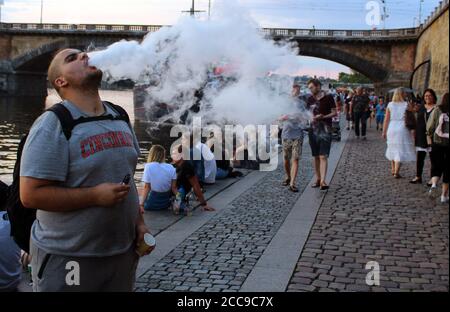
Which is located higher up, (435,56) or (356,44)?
(356,44)

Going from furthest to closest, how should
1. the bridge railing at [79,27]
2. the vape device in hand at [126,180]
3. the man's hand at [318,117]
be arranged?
the bridge railing at [79,27] → the man's hand at [318,117] → the vape device in hand at [126,180]

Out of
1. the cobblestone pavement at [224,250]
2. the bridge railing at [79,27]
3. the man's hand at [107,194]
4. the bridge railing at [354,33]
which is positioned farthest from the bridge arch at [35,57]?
the man's hand at [107,194]

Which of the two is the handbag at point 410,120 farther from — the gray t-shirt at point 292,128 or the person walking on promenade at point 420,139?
the gray t-shirt at point 292,128

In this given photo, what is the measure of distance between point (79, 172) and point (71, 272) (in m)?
0.49

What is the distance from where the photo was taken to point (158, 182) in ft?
24.3

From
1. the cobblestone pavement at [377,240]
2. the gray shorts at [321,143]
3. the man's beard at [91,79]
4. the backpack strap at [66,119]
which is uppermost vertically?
the man's beard at [91,79]

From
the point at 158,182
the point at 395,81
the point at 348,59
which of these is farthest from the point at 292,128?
the point at 348,59

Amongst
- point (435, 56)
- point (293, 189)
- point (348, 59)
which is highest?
point (348, 59)

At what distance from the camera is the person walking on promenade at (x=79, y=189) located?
246 centimetres

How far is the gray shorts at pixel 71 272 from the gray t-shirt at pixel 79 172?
1.6 inches

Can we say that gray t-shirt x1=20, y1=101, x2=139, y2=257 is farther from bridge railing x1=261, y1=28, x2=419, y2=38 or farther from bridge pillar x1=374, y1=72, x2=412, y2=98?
bridge pillar x1=374, y1=72, x2=412, y2=98

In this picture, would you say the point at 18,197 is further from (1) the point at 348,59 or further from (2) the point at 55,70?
(1) the point at 348,59

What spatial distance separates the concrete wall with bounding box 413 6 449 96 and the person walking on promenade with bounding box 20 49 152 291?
2511cm

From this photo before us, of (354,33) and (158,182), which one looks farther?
(354,33)
